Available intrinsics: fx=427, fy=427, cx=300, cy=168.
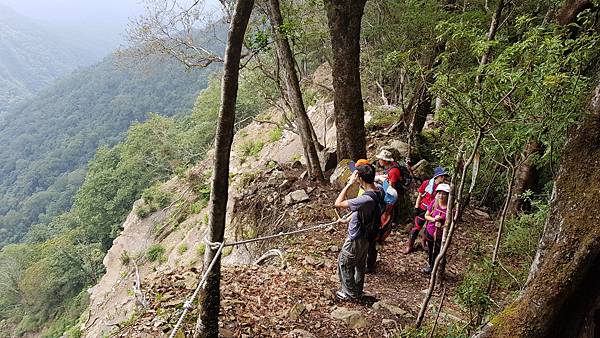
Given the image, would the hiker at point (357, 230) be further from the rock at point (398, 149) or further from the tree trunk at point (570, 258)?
the rock at point (398, 149)

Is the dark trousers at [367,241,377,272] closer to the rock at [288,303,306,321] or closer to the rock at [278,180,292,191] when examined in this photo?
the rock at [288,303,306,321]

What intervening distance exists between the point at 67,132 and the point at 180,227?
4591 inches

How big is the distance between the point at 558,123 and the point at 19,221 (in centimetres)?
10316

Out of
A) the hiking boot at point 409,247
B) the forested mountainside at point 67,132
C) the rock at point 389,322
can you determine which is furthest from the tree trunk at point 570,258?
the forested mountainside at point 67,132

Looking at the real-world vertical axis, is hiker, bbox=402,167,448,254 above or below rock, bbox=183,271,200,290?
above

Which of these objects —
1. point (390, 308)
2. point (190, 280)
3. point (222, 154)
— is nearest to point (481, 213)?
point (390, 308)

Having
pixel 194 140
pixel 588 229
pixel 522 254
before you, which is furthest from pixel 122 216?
pixel 588 229

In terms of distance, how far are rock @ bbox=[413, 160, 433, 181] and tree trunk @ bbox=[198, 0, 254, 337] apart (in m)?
6.35

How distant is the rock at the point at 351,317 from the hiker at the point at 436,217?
173 cm

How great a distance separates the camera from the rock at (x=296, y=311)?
5.07 metres

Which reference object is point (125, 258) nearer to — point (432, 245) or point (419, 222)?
point (419, 222)

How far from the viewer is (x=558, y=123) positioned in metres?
3.22

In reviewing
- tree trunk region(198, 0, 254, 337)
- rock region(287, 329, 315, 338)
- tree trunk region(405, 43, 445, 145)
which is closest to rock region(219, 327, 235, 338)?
tree trunk region(198, 0, 254, 337)

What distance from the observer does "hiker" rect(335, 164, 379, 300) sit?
5.02m
